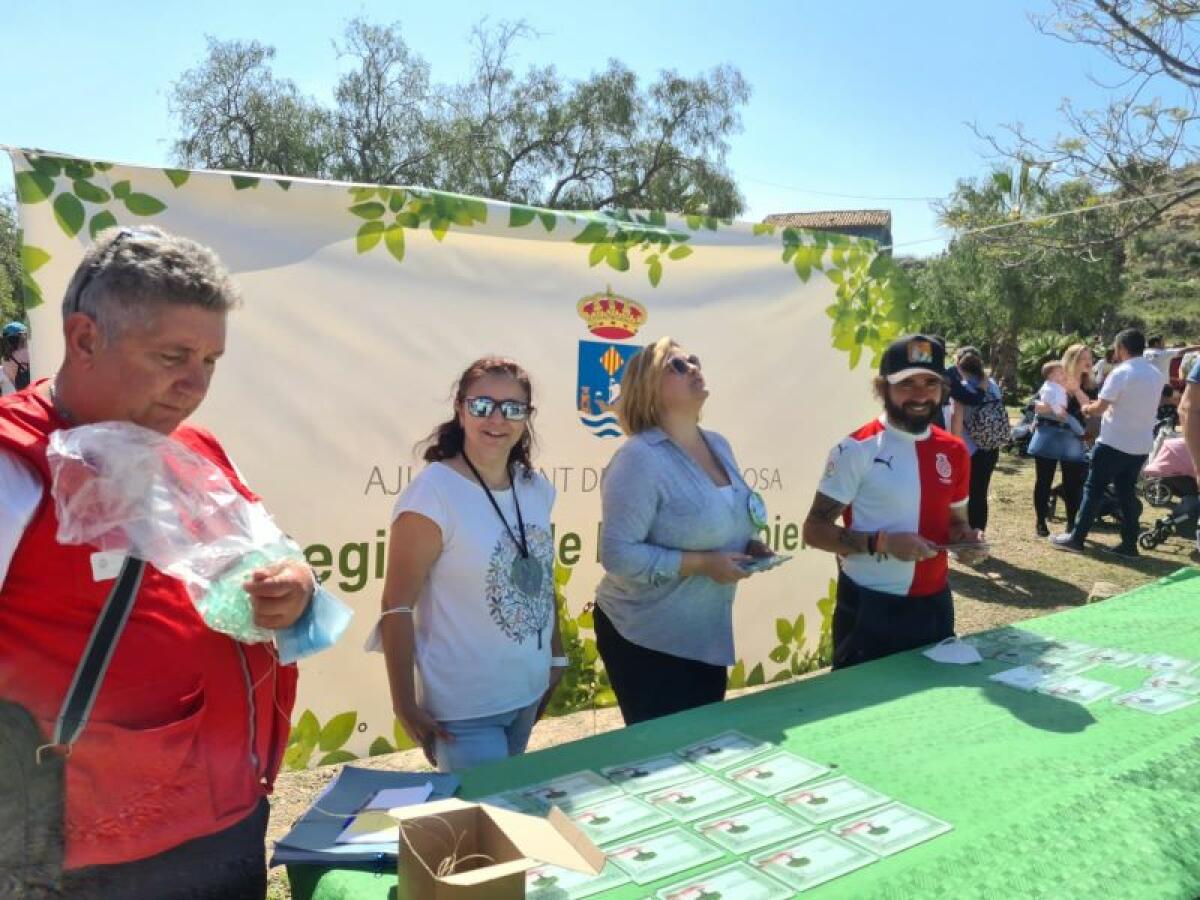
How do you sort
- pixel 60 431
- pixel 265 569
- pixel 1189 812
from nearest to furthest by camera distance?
pixel 60 431
pixel 265 569
pixel 1189 812

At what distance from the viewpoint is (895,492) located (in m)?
2.60

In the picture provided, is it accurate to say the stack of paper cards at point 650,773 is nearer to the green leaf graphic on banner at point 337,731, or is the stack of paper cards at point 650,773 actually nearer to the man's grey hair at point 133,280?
the man's grey hair at point 133,280

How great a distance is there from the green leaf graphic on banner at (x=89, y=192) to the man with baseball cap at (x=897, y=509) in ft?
7.68

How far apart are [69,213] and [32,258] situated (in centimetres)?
16

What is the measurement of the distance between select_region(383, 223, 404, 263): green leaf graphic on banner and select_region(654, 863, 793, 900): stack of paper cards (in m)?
2.30

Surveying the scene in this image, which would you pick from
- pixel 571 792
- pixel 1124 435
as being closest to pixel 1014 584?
pixel 1124 435

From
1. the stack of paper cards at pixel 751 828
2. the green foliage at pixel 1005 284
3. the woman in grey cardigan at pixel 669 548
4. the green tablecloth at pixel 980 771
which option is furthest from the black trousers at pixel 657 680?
the green foliage at pixel 1005 284

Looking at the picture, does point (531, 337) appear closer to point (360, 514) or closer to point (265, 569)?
point (360, 514)

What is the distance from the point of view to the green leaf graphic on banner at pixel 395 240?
2923 millimetres

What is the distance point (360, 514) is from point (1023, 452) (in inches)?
501

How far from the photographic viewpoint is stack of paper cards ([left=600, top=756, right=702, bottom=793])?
1.63m

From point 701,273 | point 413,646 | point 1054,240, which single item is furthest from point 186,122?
point 413,646

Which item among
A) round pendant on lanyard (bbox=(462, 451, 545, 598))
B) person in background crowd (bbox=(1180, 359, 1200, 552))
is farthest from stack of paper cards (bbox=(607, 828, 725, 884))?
person in background crowd (bbox=(1180, 359, 1200, 552))

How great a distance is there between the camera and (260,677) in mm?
1273
